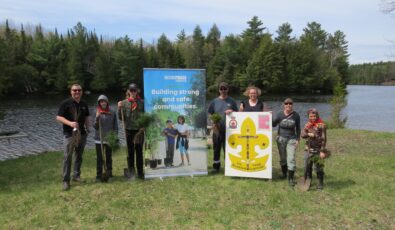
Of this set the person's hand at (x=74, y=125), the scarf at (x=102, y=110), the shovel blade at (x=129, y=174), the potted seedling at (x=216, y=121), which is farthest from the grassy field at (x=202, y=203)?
the scarf at (x=102, y=110)

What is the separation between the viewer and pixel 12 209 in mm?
6820

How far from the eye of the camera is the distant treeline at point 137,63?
78.5 metres

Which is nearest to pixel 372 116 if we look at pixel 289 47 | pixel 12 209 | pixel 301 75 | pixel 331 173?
pixel 331 173

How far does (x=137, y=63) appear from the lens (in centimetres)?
8762

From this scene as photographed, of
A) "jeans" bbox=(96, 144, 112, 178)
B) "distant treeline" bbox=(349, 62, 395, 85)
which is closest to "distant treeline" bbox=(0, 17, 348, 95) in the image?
"jeans" bbox=(96, 144, 112, 178)

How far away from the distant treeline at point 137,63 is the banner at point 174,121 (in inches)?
2801

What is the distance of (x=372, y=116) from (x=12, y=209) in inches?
1432

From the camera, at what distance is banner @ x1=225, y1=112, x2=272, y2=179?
843 cm

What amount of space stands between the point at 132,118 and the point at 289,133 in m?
3.63

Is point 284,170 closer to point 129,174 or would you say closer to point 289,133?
point 289,133

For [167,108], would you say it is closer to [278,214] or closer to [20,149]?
[278,214]

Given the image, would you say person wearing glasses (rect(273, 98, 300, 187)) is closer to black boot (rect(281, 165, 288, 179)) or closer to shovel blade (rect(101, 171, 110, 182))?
black boot (rect(281, 165, 288, 179))

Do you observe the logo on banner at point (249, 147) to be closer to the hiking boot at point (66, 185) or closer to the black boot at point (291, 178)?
the black boot at point (291, 178)

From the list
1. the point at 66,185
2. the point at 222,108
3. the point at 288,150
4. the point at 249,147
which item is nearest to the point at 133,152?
the point at 66,185
